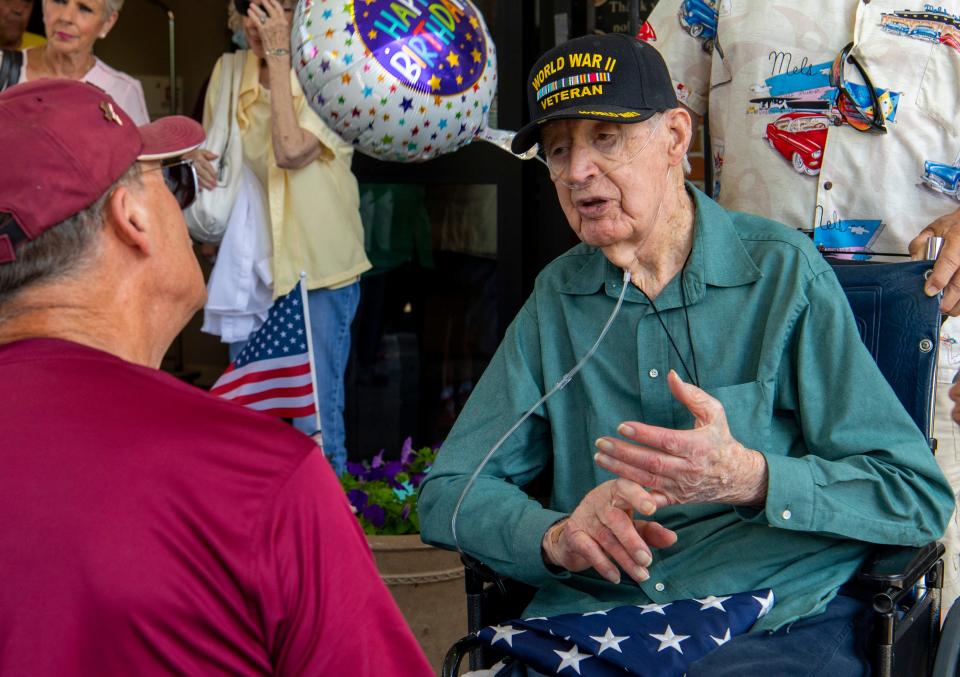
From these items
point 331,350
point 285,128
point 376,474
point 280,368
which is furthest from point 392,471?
point 285,128

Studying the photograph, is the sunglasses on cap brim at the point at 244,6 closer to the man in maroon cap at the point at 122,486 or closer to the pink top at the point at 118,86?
the pink top at the point at 118,86

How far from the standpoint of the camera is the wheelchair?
1.87 metres

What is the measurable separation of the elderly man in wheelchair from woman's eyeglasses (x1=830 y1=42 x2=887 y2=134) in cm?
48

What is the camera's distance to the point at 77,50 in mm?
3732

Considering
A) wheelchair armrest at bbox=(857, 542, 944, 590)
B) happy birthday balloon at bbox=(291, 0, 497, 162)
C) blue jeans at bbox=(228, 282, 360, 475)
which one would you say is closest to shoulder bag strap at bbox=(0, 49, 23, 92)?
blue jeans at bbox=(228, 282, 360, 475)

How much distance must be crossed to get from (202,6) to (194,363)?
85.5 inches

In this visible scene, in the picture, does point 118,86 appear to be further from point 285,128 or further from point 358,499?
point 358,499

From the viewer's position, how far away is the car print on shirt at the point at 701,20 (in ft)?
8.55

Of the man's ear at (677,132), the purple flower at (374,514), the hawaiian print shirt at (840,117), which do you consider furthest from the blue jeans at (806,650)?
the purple flower at (374,514)

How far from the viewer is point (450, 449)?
217cm

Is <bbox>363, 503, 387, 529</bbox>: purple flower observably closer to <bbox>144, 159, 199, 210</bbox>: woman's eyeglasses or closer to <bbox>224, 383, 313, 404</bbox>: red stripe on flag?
<bbox>224, 383, 313, 404</bbox>: red stripe on flag

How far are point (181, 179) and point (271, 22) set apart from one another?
2036mm

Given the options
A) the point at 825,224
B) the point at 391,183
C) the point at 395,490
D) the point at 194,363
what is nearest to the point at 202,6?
the point at 194,363

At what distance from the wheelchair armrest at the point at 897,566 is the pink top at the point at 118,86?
2.79m
